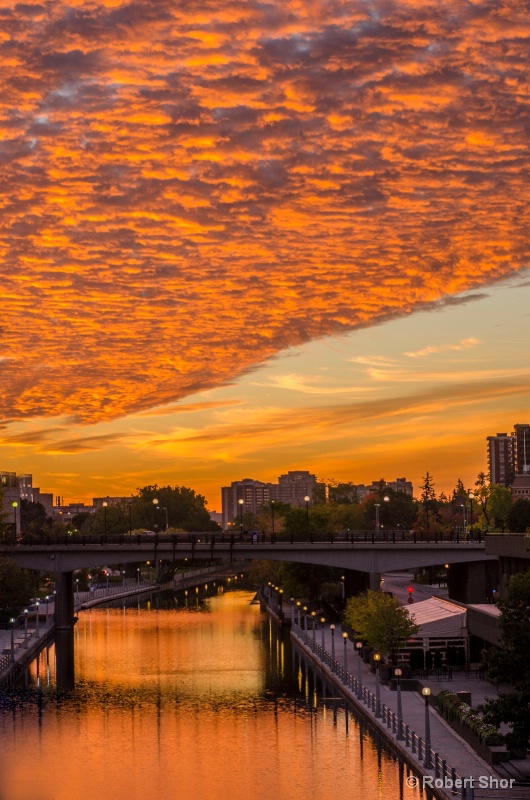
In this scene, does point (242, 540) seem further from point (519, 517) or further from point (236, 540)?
point (519, 517)

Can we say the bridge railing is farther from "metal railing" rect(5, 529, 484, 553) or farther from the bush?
the bush

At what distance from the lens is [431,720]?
5919cm

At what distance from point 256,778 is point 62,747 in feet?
40.3

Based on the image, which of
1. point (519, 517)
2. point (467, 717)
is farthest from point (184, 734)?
point (519, 517)

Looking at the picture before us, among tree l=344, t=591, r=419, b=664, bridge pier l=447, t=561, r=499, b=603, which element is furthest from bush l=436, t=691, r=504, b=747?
bridge pier l=447, t=561, r=499, b=603

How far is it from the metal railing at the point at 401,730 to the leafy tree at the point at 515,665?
277 centimetres

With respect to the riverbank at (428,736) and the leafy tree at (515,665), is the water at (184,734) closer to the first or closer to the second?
→ the riverbank at (428,736)

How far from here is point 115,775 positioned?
55.4 m

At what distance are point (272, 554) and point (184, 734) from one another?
53.8m

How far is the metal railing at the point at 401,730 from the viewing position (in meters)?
46.0

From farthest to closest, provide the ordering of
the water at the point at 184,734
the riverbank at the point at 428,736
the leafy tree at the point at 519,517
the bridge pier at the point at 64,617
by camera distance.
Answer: the leafy tree at the point at 519,517
the bridge pier at the point at 64,617
the water at the point at 184,734
the riverbank at the point at 428,736

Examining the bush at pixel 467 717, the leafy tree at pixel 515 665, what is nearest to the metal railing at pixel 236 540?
the bush at pixel 467 717

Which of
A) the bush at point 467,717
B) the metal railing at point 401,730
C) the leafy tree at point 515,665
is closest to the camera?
the metal railing at point 401,730

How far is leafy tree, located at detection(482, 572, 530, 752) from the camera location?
47.2 metres
